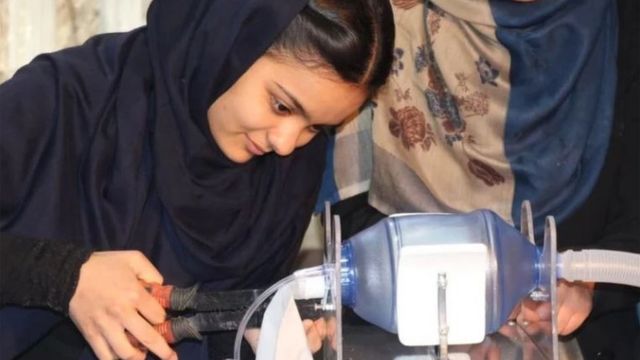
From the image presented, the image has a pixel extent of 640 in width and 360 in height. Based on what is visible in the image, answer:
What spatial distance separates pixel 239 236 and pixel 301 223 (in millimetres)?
121

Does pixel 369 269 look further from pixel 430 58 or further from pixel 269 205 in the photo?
pixel 430 58

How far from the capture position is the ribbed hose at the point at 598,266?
841 millimetres

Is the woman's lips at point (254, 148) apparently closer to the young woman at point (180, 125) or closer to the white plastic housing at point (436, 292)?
the young woman at point (180, 125)

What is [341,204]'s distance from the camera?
56.9 inches

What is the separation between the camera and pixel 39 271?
0.97m

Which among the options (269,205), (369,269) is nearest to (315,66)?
(269,205)

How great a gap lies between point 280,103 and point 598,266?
0.48 m

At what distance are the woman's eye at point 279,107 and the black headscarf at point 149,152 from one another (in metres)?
0.06

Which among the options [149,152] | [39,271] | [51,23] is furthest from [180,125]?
[51,23]

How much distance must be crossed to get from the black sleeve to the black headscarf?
5.3 inches

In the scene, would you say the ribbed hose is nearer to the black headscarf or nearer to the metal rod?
the metal rod

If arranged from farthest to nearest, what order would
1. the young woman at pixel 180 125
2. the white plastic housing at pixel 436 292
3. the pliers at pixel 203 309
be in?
the young woman at pixel 180 125 → the pliers at pixel 203 309 → the white plastic housing at pixel 436 292

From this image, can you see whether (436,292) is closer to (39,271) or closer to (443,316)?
(443,316)

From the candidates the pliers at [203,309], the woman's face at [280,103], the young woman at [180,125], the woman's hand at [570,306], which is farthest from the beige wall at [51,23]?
the woman's hand at [570,306]
